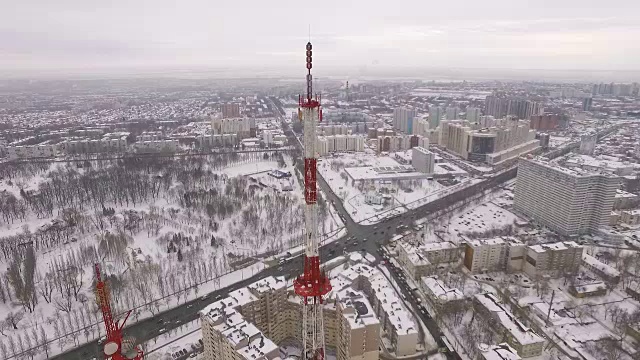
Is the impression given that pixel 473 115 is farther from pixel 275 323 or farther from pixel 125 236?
pixel 275 323

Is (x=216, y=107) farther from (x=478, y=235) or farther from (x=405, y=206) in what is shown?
(x=478, y=235)

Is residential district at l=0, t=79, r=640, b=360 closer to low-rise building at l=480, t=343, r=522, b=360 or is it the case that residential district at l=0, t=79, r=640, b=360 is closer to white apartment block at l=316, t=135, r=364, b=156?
low-rise building at l=480, t=343, r=522, b=360

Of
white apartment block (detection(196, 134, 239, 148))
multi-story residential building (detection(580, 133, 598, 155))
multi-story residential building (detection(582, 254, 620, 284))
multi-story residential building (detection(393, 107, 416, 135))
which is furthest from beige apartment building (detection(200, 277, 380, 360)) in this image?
multi-story residential building (detection(393, 107, 416, 135))

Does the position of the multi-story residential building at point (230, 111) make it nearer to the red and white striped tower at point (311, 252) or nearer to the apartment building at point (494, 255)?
the apartment building at point (494, 255)

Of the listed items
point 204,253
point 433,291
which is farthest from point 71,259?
point 433,291

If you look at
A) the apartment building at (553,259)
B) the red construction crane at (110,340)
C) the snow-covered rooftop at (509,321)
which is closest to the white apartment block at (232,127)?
the apartment building at (553,259)
